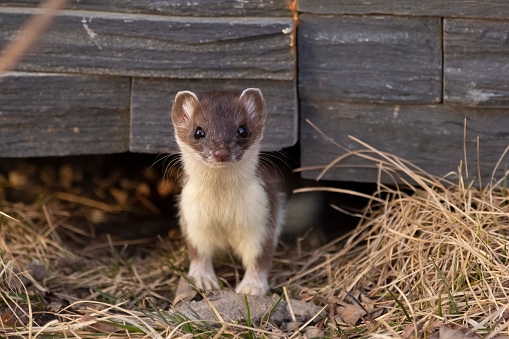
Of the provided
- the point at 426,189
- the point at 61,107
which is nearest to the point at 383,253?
the point at 426,189

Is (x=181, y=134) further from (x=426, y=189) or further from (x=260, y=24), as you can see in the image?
(x=426, y=189)

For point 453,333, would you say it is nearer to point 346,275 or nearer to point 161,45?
point 346,275

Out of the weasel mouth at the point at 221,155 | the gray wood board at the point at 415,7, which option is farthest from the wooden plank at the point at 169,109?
the weasel mouth at the point at 221,155

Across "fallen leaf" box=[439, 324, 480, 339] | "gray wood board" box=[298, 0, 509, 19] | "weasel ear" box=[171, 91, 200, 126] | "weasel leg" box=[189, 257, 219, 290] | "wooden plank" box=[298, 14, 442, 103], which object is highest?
"gray wood board" box=[298, 0, 509, 19]

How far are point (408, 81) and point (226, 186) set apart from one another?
51.9 inches

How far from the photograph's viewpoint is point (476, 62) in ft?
14.8

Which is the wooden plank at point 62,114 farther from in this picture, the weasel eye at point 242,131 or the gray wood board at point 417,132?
the gray wood board at point 417,132

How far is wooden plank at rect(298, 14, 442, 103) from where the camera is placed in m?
4.56

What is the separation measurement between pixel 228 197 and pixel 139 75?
3.26 feet

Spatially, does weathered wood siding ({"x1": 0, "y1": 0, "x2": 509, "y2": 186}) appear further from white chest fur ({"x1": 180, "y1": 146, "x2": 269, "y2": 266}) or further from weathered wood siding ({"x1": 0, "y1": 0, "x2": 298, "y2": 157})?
white chest fur ({"x1": 180, "y1": 146, "x2": 269, "y2": 266})

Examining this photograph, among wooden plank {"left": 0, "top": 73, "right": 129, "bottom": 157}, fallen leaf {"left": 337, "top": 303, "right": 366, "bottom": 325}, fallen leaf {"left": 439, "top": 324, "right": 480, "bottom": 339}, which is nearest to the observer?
fallen leaf {"left": 439, "top": 324, "right": 480, "bottom": 339}

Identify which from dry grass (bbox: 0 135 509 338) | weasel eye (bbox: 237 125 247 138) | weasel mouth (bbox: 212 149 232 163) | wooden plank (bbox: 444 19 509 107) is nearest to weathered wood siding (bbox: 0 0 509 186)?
wooden plank (bbox: 444 19 509 107)

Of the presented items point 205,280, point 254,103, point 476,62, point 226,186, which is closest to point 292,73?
point 254,103

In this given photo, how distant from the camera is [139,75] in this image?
476 cm
